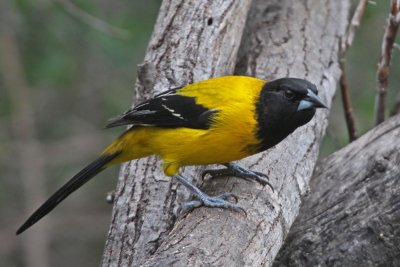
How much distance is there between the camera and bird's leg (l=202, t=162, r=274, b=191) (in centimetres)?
419

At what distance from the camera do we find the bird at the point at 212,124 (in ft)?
13.9

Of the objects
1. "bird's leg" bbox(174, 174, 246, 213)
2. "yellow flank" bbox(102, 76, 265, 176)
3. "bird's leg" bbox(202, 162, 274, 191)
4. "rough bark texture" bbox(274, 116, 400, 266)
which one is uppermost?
"yellow flank" bbox(102, 76, 265, 176)

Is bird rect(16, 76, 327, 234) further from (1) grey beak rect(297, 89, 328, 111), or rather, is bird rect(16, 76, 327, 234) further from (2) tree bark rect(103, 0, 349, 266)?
(2) tree bark rect(103, 0, 349, 266)

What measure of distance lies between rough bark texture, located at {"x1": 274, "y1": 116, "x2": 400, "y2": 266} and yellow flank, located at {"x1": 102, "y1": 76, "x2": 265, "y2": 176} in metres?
0.57

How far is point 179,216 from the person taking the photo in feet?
13.0

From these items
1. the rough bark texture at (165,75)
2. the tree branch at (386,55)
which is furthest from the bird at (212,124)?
the tree branch at (386,55)

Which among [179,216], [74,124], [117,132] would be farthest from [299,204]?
[74,124]

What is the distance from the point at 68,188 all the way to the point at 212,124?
974 millimetres

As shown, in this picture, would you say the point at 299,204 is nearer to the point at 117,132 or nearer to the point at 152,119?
the point at 152,119

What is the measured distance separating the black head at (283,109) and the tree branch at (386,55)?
1080 mm

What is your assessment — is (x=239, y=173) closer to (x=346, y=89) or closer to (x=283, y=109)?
(x=283, y=109)

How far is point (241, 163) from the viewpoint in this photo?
15.0 feet

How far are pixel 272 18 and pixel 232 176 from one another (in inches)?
71.6

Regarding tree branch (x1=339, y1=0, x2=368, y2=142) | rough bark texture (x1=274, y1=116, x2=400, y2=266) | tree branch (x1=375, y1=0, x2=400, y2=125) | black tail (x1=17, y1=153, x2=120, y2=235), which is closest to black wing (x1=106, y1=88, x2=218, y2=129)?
black tail (x1=17, y1=153, x2=120, y2=235)
